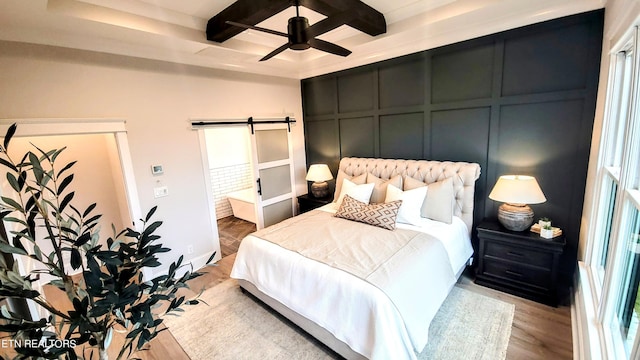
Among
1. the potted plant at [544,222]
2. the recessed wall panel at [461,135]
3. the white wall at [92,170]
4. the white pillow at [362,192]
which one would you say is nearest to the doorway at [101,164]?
the white wall at [92,170]

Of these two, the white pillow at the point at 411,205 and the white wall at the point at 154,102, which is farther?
the white pillow at the point at 411,205

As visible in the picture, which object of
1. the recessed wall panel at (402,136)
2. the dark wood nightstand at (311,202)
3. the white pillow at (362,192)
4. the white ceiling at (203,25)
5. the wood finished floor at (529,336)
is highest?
the white ceiling at (203,25)

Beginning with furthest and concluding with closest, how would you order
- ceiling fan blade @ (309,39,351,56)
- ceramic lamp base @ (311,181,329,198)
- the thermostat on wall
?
ceramic lamp base @ (311,181,329,198) < the thermostat on wall < ceiling fan blade @ (309,39,351,56)

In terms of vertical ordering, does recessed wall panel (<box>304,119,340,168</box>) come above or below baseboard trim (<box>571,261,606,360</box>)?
above

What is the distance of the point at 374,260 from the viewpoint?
2.30m

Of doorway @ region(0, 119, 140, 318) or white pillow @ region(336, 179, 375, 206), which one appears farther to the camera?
white pillow @ region(336, 179, 375, 206)

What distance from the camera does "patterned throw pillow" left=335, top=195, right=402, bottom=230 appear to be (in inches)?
118

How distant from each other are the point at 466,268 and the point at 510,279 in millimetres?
538

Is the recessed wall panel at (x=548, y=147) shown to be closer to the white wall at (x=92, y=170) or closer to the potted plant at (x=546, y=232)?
the potted plant at (x=546, y=232)

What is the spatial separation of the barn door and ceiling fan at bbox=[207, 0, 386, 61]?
1577 millimetres

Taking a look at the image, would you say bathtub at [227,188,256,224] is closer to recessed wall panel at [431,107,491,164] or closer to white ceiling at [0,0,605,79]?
white ceiling at [0,0,605,79]

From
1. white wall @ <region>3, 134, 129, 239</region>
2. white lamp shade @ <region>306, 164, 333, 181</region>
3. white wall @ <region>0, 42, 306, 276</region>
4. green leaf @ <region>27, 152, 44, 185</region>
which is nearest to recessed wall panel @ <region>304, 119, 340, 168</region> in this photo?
white lamp shade @ <region>306, 164, 333, 181</region>

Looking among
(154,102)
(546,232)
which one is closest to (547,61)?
(546,232)

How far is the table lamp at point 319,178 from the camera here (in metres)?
4.52
